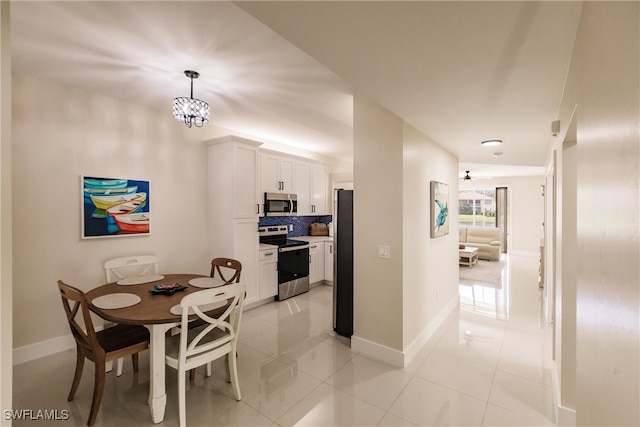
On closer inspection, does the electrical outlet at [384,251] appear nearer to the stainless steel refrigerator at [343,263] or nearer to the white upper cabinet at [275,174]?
the stainless steel refrigerator at [343,263]

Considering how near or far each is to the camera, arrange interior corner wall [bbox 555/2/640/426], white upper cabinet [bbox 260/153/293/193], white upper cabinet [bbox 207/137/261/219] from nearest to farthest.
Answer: interior corner wall [bbox 555/2/640/426]
white upper cabinet [bbox 207/137/261/219]
white upper cabinet [bbox 260/153/293/193]

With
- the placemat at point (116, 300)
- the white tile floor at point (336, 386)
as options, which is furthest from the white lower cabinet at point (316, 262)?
the placemat at point (116, 300)

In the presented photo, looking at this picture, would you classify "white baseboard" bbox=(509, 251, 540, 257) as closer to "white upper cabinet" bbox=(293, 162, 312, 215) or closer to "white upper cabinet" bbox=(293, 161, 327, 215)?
"white upper cabinet" bbox=(293, 161, 327, 215)

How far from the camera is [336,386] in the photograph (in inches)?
97.6

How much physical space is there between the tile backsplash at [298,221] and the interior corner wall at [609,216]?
4523 mm

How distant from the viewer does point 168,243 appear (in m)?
3.86

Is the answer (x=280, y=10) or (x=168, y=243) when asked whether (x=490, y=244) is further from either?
(x=280, y=10)

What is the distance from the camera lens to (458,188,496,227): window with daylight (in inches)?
397

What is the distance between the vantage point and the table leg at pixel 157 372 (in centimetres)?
203

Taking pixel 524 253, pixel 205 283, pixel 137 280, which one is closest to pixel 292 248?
pixel 205 283

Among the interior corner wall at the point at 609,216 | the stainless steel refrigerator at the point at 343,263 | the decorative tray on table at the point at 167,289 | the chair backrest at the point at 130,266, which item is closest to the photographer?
the interior corner wall at the point at 609,216

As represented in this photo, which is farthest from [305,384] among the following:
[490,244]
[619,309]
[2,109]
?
[490,244]

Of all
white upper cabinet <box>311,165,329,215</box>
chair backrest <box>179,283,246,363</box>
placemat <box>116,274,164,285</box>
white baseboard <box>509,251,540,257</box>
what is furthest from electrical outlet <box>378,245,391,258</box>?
white baseboard <box>509,251,540,257</box>

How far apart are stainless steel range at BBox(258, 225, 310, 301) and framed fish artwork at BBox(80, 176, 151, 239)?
64.5 inches
